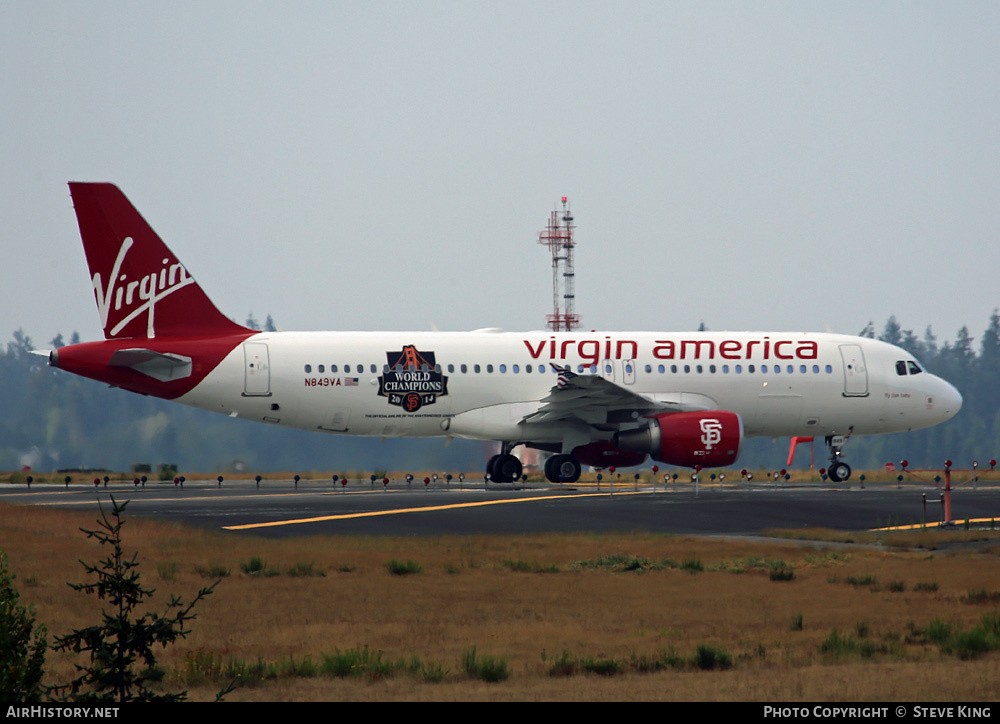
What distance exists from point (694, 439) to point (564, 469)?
161 inches

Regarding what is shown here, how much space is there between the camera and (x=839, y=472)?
35.3 m

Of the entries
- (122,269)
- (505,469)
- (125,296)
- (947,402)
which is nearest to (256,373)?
(125,296)

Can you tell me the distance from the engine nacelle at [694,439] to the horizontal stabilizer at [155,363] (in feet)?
41.1

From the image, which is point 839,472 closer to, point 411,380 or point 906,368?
point 906,368

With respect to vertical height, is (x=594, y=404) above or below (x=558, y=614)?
above

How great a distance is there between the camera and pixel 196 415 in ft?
212

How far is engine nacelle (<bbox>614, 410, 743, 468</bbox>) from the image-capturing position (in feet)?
101

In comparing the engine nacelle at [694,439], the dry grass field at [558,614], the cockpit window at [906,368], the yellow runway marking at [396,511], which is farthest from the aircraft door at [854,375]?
the dry grass field at [558,614]

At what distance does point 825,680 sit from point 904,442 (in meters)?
91.2

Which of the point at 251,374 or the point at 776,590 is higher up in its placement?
the point at 251,374

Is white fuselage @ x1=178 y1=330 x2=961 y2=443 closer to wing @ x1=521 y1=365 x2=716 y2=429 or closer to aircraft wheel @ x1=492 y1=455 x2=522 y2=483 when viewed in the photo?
wing @ x1=521 y1=365 x2=716 y2=429

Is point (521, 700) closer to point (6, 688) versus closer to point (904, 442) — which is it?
point (6, 688)

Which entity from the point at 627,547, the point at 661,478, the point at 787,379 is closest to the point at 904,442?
the point at 661,478

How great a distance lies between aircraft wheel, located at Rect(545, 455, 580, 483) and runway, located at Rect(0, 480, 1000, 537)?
1.49 feet
